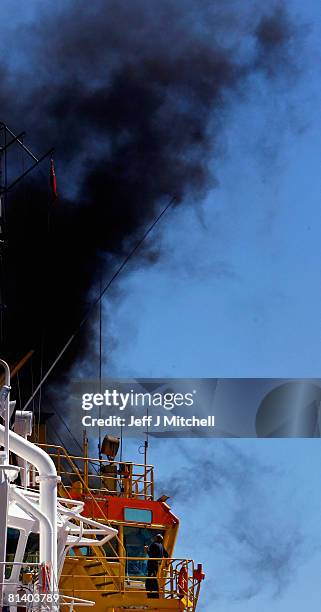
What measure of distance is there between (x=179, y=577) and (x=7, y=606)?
47.3ft

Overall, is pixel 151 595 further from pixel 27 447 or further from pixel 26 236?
pixel 26 236

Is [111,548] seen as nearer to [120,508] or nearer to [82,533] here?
[120,508]

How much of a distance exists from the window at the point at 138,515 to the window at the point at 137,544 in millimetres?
307

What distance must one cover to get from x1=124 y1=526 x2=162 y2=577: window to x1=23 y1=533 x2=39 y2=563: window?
1228 centimetres

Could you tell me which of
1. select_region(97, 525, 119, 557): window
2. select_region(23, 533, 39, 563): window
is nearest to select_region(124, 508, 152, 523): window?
select_region(97, 525, 119, 557): window

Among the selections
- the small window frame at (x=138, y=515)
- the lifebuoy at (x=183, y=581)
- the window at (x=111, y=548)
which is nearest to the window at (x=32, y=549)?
the lifebuoy at (x=183, y=581)

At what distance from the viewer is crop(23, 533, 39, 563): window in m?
32.1

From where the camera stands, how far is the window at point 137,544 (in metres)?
44.8

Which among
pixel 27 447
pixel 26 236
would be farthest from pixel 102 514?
pixel 26 236

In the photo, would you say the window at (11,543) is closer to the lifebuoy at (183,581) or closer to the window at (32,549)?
the window at (32,549)

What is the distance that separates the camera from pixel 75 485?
45.1m

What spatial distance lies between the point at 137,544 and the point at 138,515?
3.43 feet

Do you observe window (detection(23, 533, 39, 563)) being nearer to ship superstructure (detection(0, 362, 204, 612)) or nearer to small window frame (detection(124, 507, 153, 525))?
ship superstructure (detection(0, 362, 204, 612))

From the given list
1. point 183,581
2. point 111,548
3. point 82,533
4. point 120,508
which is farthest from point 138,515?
point 82,533
